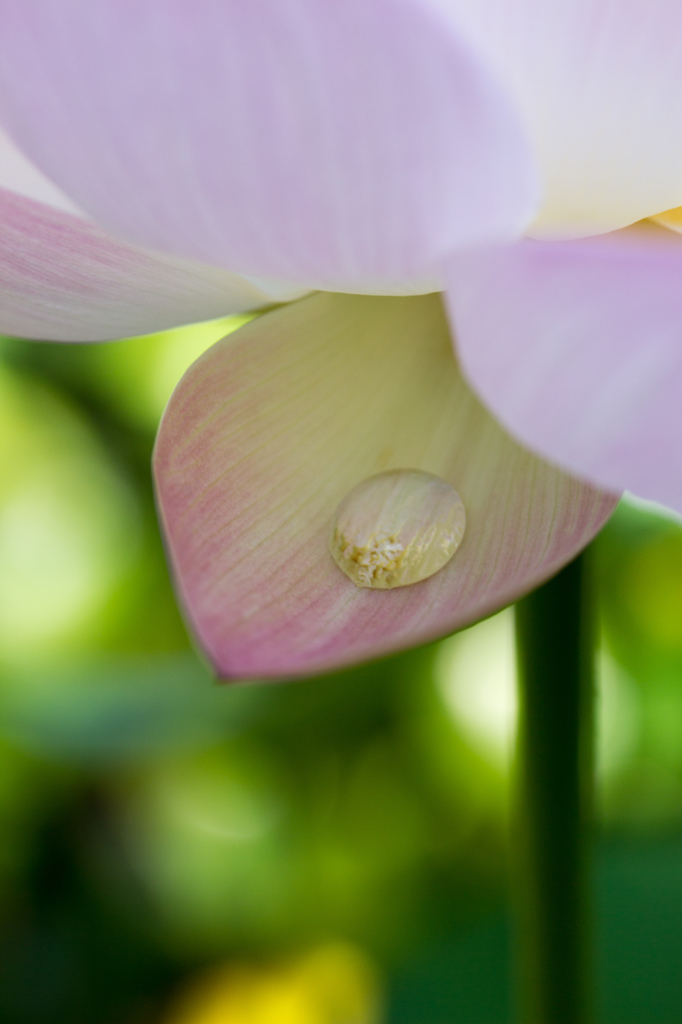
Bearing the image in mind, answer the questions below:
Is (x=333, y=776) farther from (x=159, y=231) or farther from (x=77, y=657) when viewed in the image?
(x=159, y=231)

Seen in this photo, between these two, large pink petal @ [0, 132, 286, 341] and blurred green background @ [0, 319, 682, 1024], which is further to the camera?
blurred green background @ [0, 319, 682, 1024]

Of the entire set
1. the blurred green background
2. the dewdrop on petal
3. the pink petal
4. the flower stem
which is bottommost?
the blurred green background

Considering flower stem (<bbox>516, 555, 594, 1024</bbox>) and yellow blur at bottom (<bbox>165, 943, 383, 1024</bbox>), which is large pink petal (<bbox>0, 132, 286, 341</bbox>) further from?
yellow blur at bottom (<bbox>165, 943, 383, 1024</bbox>)

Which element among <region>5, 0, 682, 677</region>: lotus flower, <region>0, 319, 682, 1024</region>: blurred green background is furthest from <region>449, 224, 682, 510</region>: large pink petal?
<region>0, 319, 682, 1024</region>: blurred green background

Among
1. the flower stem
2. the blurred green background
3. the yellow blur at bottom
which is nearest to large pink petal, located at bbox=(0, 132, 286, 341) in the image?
the flower stem

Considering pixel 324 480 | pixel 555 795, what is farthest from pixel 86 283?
pixel 555 795

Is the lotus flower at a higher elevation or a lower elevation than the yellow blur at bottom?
higher

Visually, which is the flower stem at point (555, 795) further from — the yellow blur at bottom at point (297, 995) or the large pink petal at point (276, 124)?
the yellow blur at bottom at point (297, 995)

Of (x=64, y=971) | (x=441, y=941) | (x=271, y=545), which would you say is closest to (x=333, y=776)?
(x=441, y=941)
